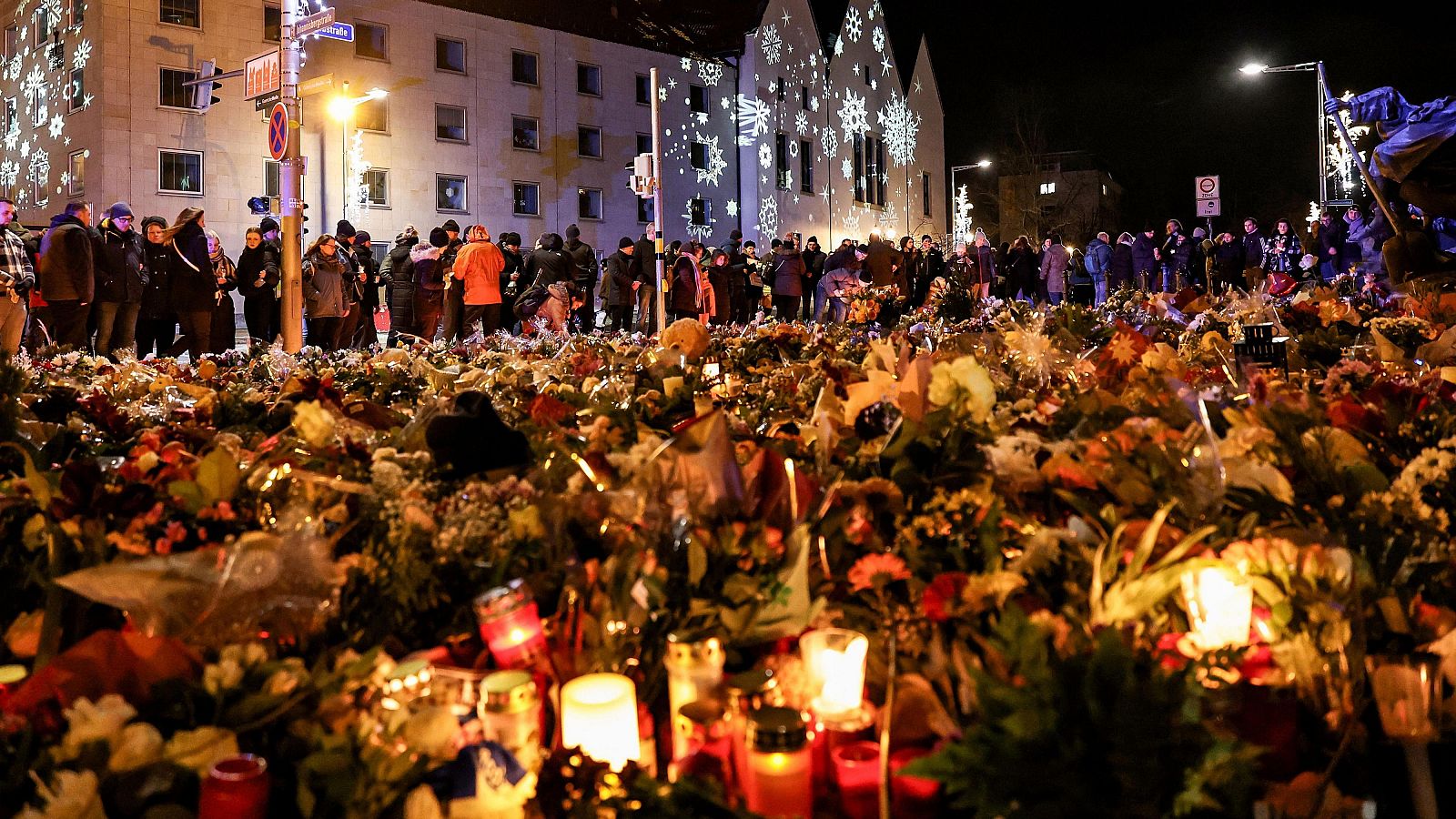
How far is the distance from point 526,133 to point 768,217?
315 inches

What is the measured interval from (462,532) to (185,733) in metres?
0.52

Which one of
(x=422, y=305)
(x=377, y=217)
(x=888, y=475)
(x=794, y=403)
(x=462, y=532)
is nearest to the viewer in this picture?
(x=462, y=532)

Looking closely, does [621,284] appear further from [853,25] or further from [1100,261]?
[853,25]

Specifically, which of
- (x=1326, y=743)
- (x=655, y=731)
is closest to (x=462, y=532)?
(x=655, y=731)

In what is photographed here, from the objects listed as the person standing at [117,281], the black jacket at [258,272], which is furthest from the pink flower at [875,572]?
the black jacket at [258,272]

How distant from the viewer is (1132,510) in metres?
1.71

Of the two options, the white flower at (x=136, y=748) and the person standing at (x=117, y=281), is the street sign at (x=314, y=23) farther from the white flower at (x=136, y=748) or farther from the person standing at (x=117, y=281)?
the white flower at (x=136, y=748)

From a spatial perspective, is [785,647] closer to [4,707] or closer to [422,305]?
[4,707]

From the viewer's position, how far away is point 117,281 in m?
10.2

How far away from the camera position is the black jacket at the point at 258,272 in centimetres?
1201

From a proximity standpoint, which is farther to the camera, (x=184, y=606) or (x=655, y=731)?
(x=655, y=731)

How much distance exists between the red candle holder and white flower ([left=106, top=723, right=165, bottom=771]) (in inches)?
2.8

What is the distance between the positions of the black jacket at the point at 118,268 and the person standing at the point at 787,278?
9.06 m

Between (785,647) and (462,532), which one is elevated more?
(462,532)
